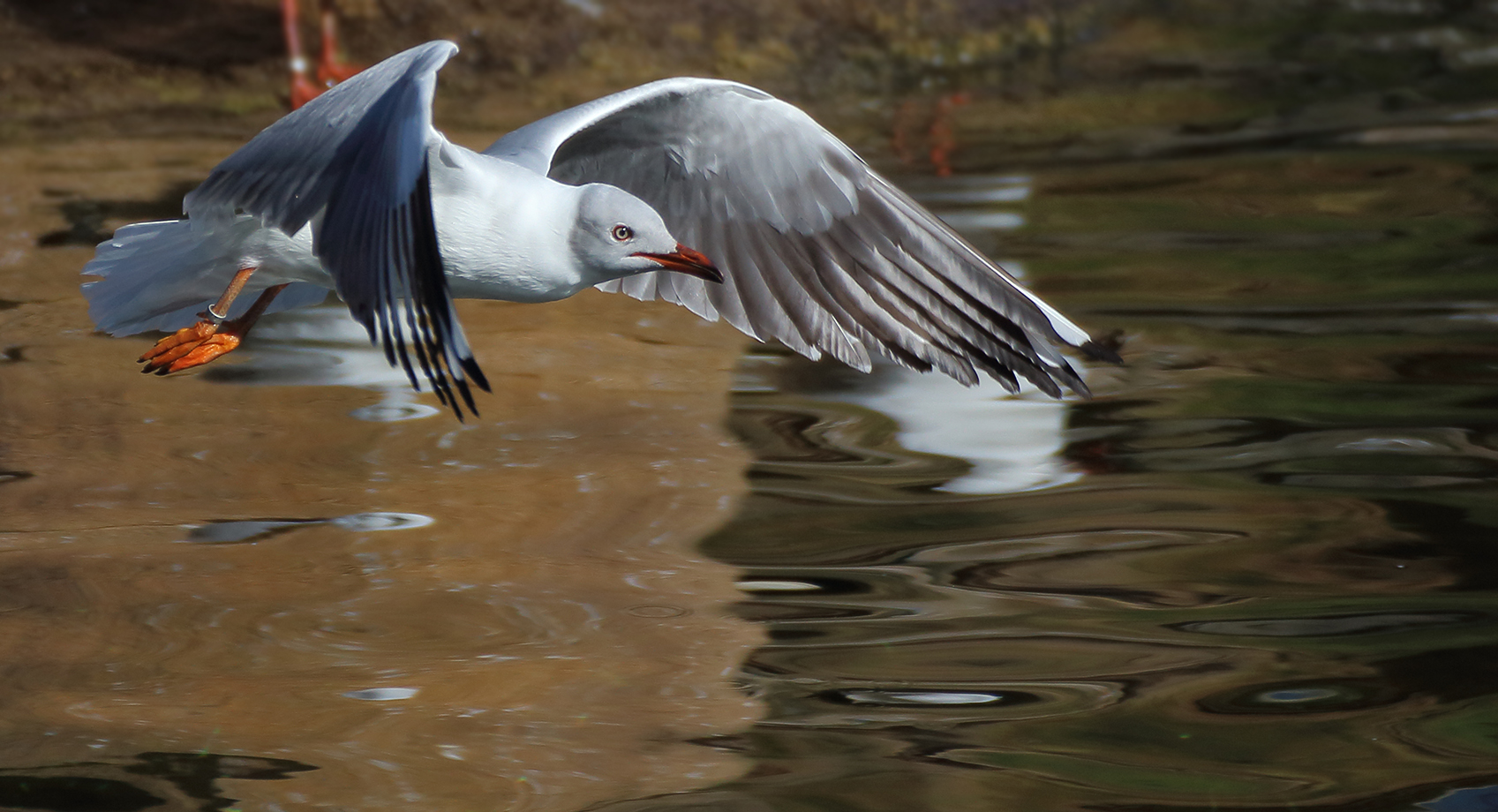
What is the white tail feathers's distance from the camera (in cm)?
409

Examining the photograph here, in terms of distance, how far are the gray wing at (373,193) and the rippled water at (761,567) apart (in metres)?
0.70

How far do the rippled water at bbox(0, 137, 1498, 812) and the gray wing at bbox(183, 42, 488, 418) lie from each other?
0.70 m

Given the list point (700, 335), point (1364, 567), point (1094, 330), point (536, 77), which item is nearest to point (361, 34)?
point (536, 77)

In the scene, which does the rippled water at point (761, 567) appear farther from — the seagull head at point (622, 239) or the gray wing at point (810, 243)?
the seagull head at point (622, 239)

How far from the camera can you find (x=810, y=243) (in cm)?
437

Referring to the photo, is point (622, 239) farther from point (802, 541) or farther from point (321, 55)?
point (321, 55)

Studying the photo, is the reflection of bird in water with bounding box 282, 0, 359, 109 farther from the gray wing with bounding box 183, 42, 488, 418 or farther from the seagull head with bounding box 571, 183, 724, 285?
the seagull head with bounding box 571, 183, 724, 285

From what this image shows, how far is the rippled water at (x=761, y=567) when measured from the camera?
3184 mm

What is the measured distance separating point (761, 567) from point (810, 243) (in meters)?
0.83

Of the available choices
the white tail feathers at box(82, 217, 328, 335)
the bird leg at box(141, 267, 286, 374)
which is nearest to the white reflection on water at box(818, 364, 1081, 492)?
the white tail feathers at box(82, 217, 328, 335)

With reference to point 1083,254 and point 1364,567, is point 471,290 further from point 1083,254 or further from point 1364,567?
point 1083,254

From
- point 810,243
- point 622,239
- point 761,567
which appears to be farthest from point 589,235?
point 761,567

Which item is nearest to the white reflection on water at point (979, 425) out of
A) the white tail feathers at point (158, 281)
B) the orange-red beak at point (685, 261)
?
the orange-red beak at point (685, 261)

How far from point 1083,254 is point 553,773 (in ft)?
13.3
